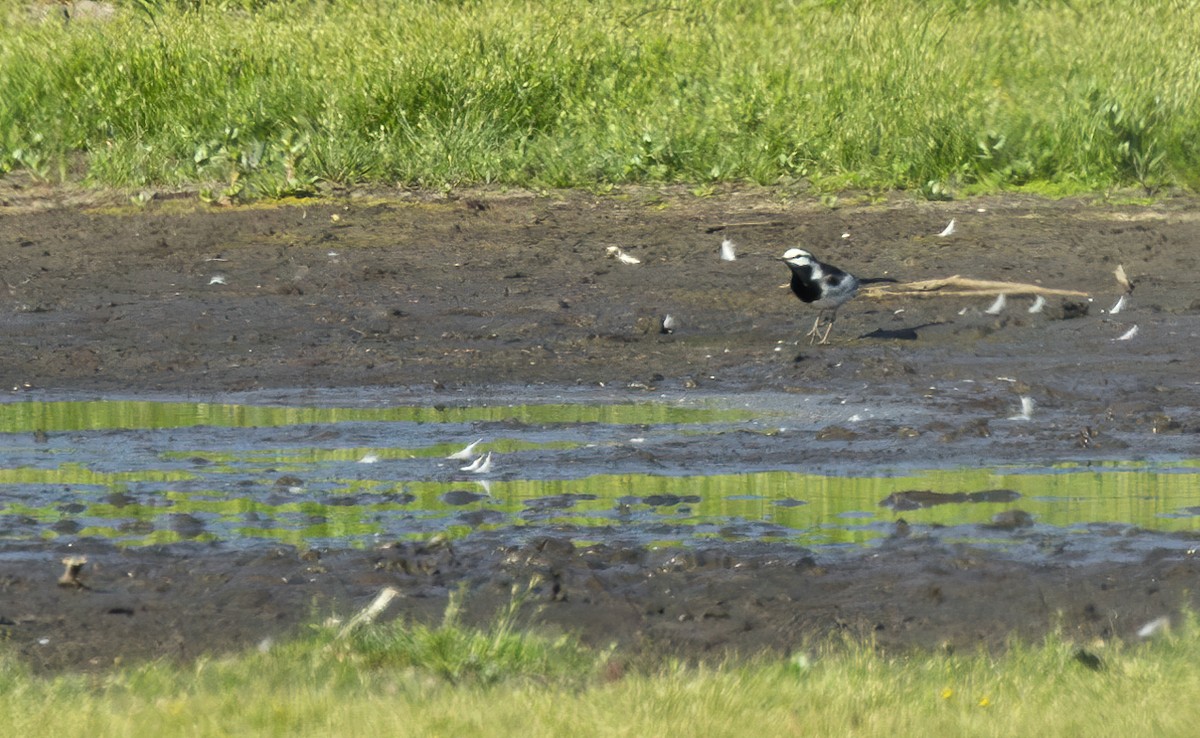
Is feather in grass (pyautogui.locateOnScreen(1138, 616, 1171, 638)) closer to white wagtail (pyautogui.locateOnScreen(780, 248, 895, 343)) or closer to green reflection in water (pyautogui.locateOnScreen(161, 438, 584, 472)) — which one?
green reflection in water (pyautogui.locateOnScreen(161, 438, 584, 472))

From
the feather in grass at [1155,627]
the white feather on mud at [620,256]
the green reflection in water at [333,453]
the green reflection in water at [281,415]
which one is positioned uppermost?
the feather in grass at [1155,627]

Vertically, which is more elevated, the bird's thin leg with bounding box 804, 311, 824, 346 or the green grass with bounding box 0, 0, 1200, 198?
the green grass with bounding box 0, 0, 1200, 198

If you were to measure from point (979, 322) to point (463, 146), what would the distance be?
5001mm

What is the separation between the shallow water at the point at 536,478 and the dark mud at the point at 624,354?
0.17m

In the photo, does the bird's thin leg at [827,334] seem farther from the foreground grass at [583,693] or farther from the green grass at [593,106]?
the foreground grass at [583,693]

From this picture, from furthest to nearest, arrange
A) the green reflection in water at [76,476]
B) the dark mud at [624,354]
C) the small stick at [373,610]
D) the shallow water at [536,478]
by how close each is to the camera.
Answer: the green reflection in water at [76,476], the shallow water at [536,478], the dark mud at [624,354], the small stick at [373,610]

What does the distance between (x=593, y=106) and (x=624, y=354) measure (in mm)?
5278

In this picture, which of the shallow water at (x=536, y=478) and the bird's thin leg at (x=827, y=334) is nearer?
the shallow water at (x=536, y=478)

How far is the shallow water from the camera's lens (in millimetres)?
6375

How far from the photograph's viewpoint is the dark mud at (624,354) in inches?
215

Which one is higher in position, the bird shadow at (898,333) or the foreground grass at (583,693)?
the foreground grass at (583,693)

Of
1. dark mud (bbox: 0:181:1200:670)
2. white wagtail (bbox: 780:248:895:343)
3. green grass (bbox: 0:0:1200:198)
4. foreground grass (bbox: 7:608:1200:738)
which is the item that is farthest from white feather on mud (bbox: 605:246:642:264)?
foreground grass (bbox: 7:608:1200:738)

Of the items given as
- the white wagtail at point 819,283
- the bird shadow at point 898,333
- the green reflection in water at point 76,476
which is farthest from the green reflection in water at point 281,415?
the bird shadow at point 898,333

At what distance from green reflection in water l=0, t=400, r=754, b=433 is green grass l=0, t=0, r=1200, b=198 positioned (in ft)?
17.6
